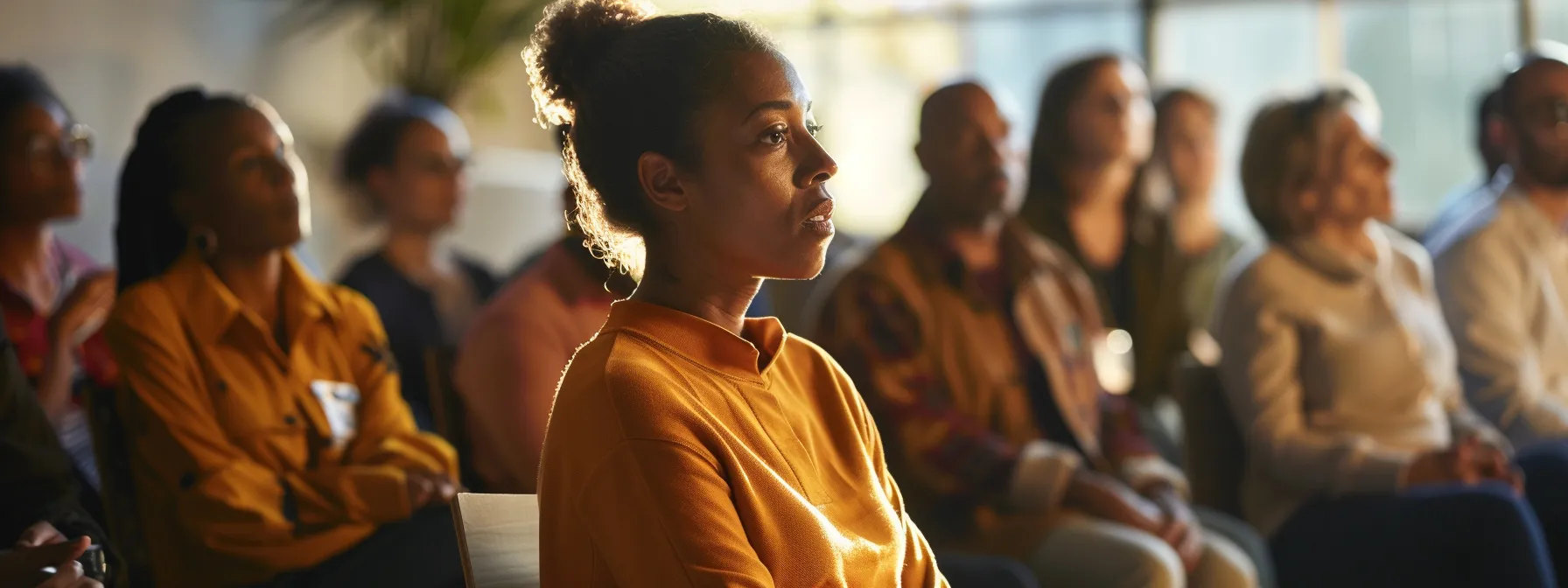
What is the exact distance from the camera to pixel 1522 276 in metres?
3.41

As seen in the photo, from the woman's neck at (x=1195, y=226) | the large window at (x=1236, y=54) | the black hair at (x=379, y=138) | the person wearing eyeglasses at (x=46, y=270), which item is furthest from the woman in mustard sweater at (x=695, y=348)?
the large window at (x=1236, y=54)

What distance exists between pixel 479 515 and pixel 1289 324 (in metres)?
2.01

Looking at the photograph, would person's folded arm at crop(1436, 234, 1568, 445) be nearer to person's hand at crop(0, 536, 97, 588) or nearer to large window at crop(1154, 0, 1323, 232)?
person's hand at crop(0, 536, 97, 588)

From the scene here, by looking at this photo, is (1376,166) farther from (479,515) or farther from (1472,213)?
(479,515)

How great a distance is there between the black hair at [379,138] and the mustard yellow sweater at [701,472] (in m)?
2.59

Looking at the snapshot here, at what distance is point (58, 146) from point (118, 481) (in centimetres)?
100

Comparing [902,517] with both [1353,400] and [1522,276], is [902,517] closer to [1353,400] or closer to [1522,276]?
[1353,400]

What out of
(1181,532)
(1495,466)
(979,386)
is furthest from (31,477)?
(1495,466)

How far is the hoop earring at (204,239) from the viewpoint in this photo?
2293 millimetres

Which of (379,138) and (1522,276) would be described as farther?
(379,138)

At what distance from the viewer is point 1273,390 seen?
9.98ft

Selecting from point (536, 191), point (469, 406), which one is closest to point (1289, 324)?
point (469, 406)

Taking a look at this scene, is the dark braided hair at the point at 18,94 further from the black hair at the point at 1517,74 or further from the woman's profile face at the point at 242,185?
the black hair at the point at 1517,74

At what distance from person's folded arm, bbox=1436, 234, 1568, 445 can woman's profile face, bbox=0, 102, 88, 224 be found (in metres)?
2.83
